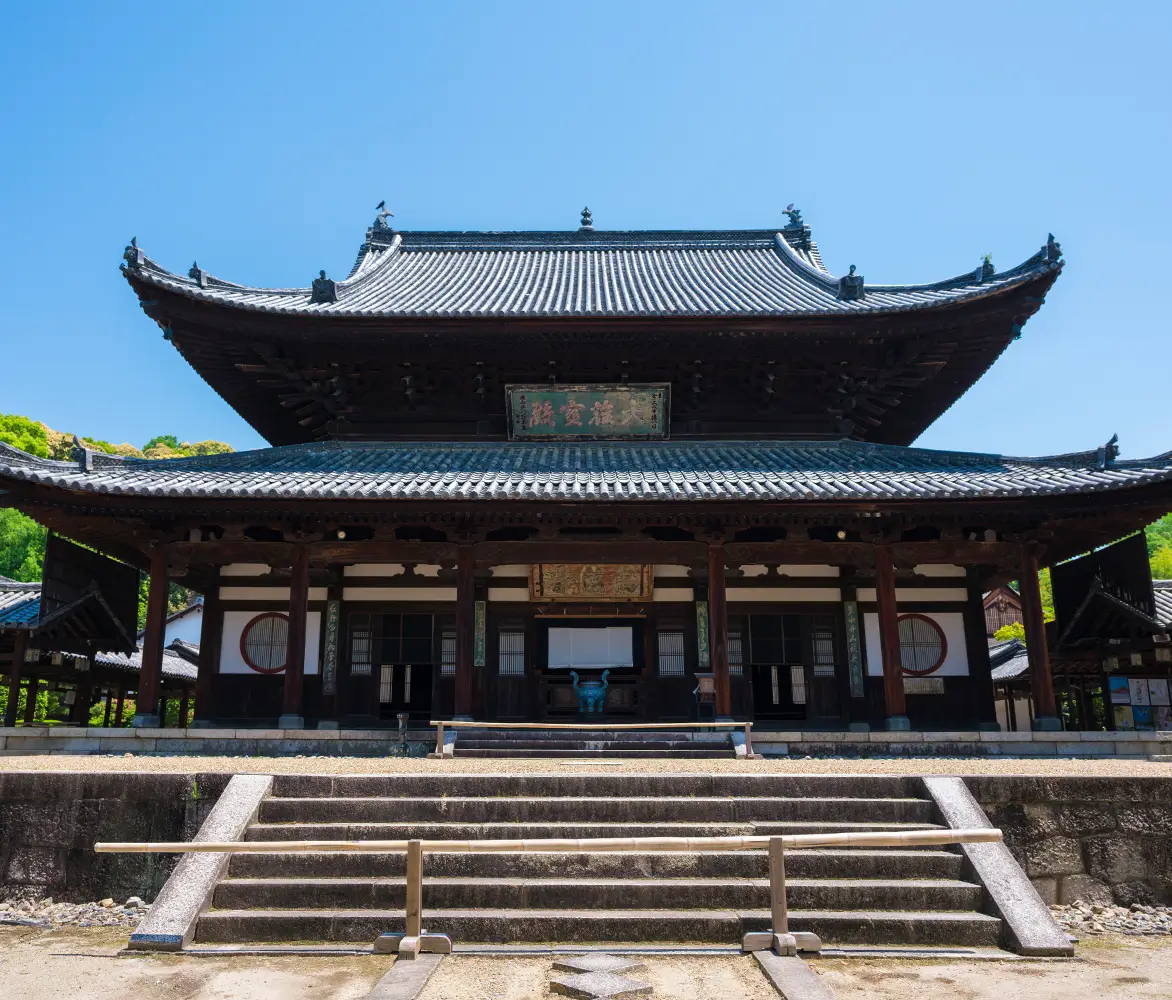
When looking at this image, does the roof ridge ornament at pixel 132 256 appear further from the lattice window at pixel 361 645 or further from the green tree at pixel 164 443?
the green tree at pixel 164 443

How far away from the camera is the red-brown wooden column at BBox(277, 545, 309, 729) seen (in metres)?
14.6

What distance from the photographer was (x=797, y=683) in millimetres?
17500

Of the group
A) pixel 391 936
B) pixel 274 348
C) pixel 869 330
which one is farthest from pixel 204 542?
pixel 869 330

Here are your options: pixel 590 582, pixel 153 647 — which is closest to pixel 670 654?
pixel 590 582

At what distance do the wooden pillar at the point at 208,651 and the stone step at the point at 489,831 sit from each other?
871 centimetres

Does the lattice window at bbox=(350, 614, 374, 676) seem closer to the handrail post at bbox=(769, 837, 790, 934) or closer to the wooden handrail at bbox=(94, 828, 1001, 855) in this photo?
the wooden handrail at bbox=(94, 828, 1001, 855)

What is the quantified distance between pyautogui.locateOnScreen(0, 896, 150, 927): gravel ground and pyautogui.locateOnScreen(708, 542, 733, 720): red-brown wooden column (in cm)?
869

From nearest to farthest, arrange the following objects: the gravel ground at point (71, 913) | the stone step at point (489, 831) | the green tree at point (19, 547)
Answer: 1. the gravel ground at point (71, 913)
2. the stone step at point (489, 831)
3. the green tree at point (19, 547)

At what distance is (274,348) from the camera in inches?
693

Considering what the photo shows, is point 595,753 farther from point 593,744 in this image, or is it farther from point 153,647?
point 153,647

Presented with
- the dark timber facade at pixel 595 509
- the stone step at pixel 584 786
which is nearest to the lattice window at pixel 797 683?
the dark timber facade at pixel 595 509

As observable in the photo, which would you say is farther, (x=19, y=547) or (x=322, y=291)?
(x=19, y=547)

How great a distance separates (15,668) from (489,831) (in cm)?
1498

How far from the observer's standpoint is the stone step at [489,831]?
343 inches
